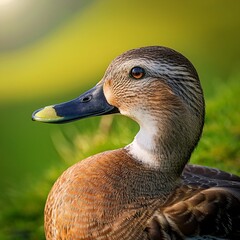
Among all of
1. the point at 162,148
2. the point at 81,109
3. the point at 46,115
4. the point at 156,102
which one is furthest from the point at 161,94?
the point at 46,115

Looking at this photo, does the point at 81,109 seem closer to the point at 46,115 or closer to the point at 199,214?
the point at 46,115

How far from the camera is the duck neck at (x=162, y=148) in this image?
2.31m

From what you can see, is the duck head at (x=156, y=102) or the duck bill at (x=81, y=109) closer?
the duck head at (x=156, y=102)

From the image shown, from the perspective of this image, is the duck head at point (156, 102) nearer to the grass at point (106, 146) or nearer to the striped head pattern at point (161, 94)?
the striped head pattern at point (161, 94)

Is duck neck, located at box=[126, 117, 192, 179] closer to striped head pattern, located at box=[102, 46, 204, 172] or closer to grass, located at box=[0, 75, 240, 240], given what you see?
striped head pattern, located at box=[102, 46, 204, 172]

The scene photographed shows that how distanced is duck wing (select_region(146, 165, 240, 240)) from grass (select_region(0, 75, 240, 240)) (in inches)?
38.3

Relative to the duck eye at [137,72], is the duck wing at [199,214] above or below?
below

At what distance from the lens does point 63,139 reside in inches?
162

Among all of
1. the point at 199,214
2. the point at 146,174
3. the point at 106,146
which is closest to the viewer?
the point at 199,214

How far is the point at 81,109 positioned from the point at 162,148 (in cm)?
31

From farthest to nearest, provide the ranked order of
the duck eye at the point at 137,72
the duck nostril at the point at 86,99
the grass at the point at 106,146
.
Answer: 1. the grass at the point at 106,146
2. the duck nostril at the point at 86,99
3. the duck eye at the point at 137,72

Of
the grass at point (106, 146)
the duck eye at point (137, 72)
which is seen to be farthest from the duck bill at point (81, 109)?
the grass at point (106, 146)

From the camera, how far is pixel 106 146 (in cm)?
372

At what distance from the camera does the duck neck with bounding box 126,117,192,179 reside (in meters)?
2.31
